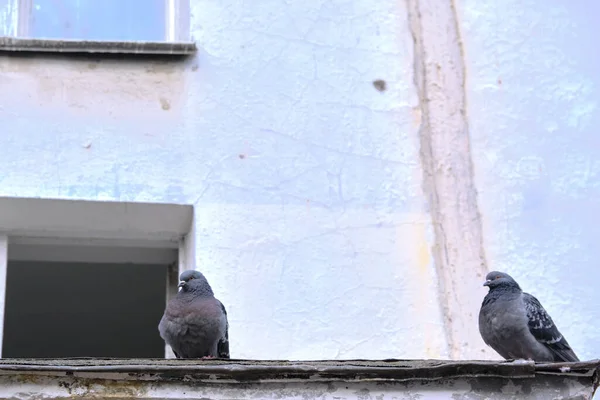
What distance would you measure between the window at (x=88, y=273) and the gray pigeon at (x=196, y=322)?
18.5 inches

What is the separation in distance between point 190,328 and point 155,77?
164cm

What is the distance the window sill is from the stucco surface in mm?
1833

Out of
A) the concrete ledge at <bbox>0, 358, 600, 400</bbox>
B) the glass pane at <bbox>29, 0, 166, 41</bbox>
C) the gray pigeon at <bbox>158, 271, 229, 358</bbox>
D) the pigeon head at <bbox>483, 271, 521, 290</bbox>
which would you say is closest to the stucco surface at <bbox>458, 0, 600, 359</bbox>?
the pigeon head at <bbox>483, 271, 521, 290</bbox>

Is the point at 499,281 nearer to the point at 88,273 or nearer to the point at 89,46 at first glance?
the point at 89,46

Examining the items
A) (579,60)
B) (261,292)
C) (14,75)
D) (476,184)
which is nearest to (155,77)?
(14,75)

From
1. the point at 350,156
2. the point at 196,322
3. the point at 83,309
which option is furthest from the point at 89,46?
the point at 83,309

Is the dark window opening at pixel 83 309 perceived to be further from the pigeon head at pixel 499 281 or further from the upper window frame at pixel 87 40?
the pigeon head at pixel 499 281

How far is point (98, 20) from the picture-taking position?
314 inches

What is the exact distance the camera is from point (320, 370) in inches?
211

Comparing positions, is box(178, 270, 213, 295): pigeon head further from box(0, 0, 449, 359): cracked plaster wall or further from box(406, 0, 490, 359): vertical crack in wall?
box(406, 0, 490, 359): vertical crack in wall

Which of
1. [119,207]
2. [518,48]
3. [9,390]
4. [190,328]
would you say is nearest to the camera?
[9,390]

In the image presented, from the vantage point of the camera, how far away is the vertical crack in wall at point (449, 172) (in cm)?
733

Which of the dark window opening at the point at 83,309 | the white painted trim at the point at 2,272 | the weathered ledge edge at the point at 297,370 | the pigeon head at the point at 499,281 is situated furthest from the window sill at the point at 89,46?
the weathered ledge edge at the point at 297,370

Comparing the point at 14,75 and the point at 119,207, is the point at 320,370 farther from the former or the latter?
the point at 14,75
